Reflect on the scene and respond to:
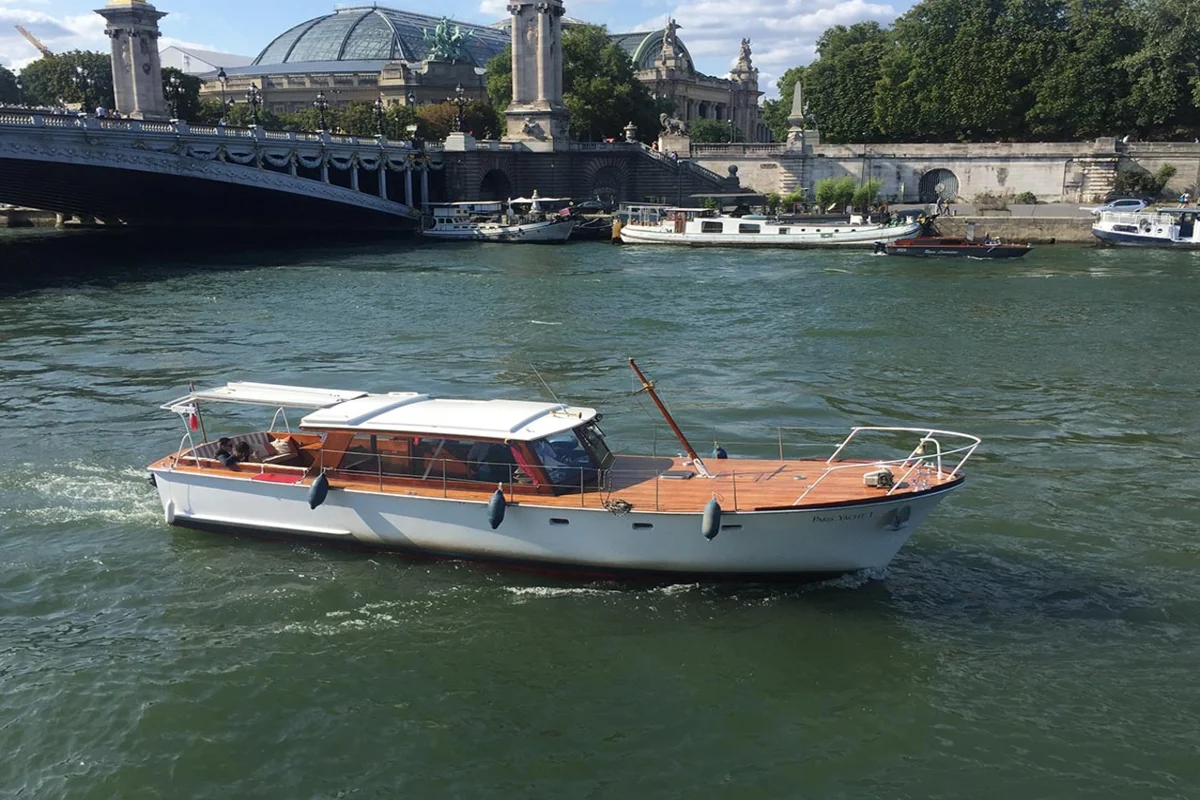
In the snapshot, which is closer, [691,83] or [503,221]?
[503,221]

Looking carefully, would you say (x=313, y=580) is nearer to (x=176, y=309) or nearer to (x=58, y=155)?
(x=176, y=309)

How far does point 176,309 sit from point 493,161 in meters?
39.1

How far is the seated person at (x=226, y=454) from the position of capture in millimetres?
15766

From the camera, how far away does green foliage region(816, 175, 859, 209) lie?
71.6 m

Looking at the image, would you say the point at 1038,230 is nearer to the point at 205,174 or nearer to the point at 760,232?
the point at 760,232

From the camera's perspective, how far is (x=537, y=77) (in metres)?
75.2

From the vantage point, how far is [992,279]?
4459 cm

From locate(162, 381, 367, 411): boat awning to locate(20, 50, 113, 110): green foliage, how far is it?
291 feet

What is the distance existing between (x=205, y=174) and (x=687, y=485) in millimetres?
46446

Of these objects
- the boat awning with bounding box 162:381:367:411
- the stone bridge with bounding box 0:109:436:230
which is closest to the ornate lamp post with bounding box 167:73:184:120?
the stone bridge with bounding box 0:109:436:230

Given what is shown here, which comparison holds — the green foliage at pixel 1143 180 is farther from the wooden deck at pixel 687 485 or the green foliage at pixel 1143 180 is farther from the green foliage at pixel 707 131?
the wooden deck at pixel 687 485

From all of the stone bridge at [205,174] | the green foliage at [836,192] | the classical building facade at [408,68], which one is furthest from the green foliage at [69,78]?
the green foliage at [836,192]

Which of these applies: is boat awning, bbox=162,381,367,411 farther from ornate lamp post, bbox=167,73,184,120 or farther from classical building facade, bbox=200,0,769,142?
classical building facade, bbox=200,0,769,142

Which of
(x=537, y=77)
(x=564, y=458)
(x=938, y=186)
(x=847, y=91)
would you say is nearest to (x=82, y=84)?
(x=537, y=77)
